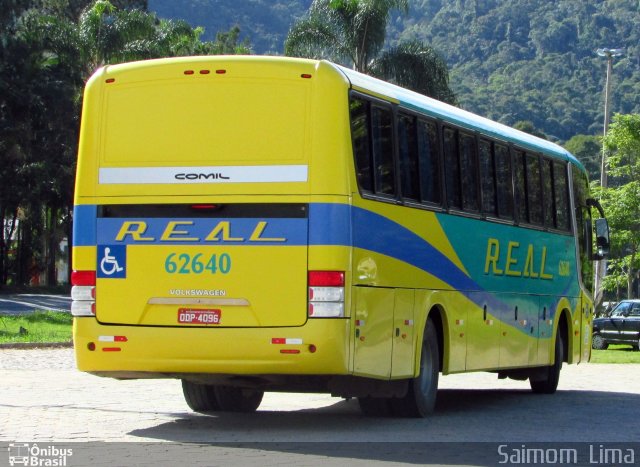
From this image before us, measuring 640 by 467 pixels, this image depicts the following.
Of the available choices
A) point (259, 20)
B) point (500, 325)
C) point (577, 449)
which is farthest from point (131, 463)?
point (259, 20)

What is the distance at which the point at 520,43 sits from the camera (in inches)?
7515

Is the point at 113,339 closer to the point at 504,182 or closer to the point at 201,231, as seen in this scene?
the point at 201,231

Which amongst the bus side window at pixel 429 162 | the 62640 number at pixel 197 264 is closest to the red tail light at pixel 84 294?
the 62640 number at pixel 197 264

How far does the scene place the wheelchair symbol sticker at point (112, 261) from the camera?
42.5 feet

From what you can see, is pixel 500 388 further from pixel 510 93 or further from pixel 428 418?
pixel 510 93

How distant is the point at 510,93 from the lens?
16212cm

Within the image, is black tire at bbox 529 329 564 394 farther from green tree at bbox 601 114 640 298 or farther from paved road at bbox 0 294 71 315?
green tree at bbox 601 114 640 298

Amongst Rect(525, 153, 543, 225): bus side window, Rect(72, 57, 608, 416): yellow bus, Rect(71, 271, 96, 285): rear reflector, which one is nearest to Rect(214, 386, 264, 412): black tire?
Rect(72, 57, 608, 416): yellow bus

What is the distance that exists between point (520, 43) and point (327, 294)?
18245 cm

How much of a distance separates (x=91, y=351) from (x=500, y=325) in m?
6.36

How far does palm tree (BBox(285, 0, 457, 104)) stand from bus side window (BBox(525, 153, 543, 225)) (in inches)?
1315

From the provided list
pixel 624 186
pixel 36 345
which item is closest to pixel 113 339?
pixel 36 345

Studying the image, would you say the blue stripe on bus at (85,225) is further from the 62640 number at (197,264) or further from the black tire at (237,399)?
the black tire at (237,399)

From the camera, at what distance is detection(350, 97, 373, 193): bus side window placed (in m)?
13.0
